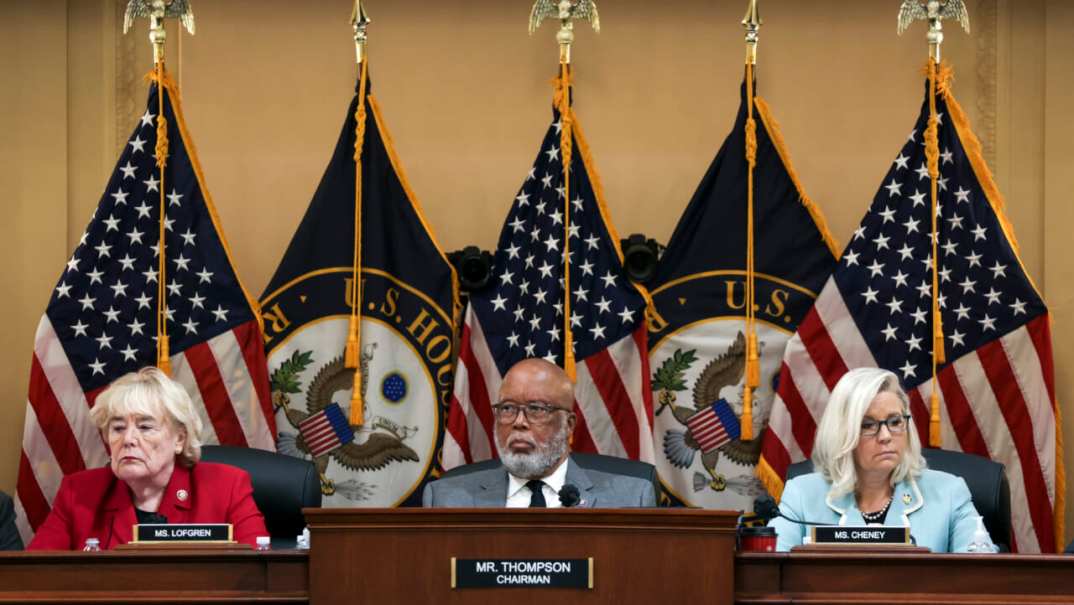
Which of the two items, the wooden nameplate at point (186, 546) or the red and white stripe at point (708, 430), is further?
the red and white stripe at point (708, 430)

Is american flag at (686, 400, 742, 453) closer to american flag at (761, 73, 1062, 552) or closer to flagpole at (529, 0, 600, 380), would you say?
american flag at (761, 73, 1062, 552)

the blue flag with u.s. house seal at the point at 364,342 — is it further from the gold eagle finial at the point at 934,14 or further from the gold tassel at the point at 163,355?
the gold eagle finial at the point at 934,14

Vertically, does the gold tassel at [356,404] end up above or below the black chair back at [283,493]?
above

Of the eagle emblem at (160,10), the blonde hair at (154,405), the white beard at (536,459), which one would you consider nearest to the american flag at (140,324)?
the eagle emblem at (160,10)

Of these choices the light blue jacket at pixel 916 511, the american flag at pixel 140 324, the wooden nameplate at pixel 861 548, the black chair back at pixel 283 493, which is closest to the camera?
the wooden nameplate at pixel 861 548

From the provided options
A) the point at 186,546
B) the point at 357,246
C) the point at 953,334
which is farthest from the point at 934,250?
the point at 186,546

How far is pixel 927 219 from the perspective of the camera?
5.93 metres

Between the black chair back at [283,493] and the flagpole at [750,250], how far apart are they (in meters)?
1.65

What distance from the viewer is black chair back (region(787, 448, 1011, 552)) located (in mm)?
4941

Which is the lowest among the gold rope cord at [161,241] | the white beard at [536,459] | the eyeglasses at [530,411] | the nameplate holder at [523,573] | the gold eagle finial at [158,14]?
the nameplate holder at [523,573]

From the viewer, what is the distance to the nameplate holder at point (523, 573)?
3520 millimetres

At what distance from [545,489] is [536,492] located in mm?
28

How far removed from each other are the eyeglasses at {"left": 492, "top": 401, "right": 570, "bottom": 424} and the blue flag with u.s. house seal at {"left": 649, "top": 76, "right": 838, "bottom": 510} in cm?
112

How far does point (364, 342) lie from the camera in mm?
6031
